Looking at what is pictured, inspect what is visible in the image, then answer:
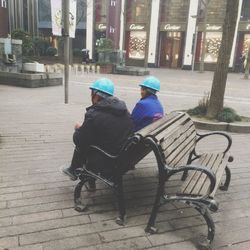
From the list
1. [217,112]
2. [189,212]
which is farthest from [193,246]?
[217,112]

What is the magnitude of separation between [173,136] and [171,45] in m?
30.9

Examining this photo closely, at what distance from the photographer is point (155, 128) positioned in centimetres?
330

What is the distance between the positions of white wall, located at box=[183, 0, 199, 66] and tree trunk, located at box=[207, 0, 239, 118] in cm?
2495

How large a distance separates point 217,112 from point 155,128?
4611mm

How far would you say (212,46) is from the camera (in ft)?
102

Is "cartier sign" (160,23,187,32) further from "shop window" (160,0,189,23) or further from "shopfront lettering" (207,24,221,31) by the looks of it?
"shopfront lettering" (207,24,221,31)

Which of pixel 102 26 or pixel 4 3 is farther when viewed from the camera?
pixel 102 26

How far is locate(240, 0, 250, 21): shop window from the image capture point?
29234 mm

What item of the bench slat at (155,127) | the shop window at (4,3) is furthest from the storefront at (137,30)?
the bench slat at (155,127)

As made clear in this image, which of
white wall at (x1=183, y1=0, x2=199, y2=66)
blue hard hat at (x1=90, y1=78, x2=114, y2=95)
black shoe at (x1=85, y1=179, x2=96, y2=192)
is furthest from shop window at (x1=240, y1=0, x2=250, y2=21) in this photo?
black shoe at (x1=85, y1=179, x2=96, y2=192)

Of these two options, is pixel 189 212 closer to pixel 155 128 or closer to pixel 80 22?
pixel 155 128

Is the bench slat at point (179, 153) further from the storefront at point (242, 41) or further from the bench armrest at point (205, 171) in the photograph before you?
the storefront at point (242, 41)

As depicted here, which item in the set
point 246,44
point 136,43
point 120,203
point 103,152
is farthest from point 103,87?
point 136,43

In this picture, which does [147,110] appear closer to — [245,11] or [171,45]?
[245,11]
